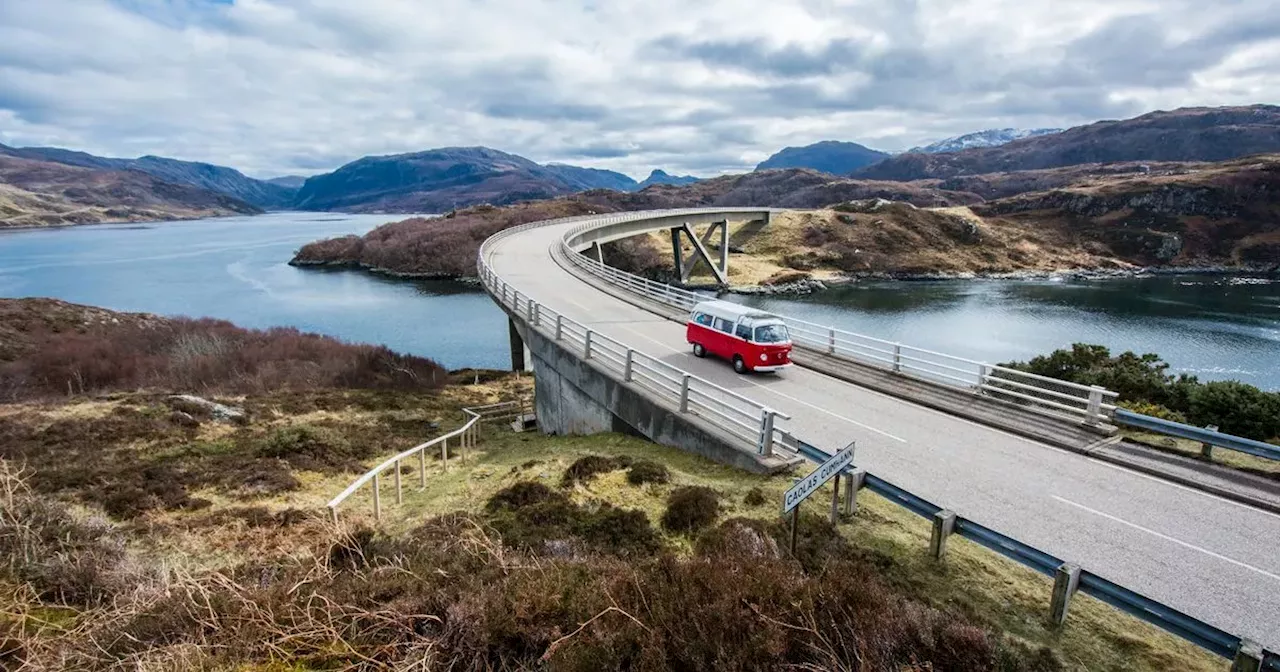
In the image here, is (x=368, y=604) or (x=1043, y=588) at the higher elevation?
(x=368, y=604)

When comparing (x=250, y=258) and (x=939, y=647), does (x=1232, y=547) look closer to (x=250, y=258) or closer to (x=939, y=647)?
(x=939, y=647)

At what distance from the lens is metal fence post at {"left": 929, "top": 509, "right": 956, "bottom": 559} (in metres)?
8.26

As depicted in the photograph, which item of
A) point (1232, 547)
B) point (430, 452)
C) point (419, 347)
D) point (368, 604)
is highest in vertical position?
point (368, 604)

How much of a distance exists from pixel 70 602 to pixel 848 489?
996 centimetres

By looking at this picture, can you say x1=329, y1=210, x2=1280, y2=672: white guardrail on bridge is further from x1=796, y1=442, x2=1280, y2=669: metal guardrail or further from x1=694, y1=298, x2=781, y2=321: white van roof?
x1=694, y1=298, x2=781, y2=321: white van roof

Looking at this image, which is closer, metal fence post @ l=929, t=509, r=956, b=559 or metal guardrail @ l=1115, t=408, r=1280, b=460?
metal fence post @ l=929, t=509, r=956, b=559

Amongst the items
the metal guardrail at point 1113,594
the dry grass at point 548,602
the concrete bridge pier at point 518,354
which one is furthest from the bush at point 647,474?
the concrete bridge pier at point 518,354

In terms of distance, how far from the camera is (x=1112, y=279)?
89.0 m

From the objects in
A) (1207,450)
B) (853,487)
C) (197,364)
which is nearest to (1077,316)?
(1207,450)

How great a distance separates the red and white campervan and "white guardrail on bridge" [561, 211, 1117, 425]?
1.75 meters

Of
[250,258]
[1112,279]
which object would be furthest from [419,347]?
[1112,279]

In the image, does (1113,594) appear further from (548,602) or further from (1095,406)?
(1095,406)

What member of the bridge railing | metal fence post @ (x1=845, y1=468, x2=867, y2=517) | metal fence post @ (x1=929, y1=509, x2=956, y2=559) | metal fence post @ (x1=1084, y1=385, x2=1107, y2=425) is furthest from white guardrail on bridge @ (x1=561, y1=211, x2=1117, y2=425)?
metal fence post @ (x1=929, y1=509, x2=956, y2=559)

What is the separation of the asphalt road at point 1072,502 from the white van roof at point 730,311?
223 cm
